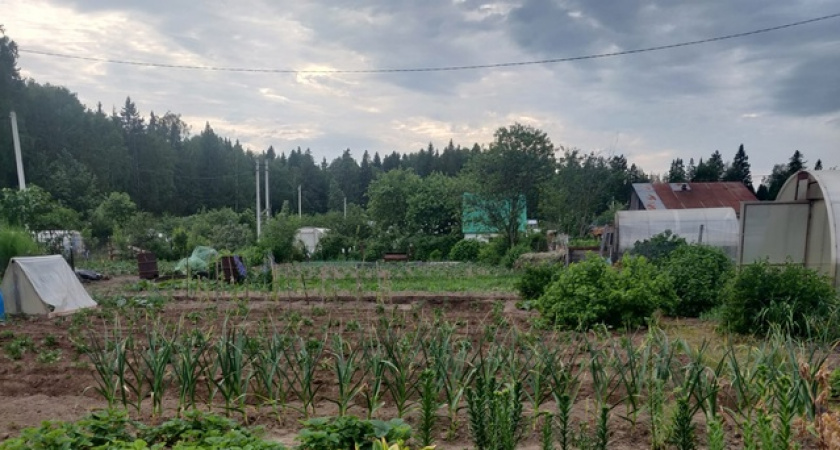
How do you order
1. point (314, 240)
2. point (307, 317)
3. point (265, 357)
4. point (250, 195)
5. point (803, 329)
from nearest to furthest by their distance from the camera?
point (265, 357) → point (803, 329) → point (307, 317) → point (314, 240) → point (250, 195)

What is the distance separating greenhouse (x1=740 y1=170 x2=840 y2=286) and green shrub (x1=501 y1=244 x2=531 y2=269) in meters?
10.0

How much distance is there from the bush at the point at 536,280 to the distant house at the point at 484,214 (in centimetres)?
1454

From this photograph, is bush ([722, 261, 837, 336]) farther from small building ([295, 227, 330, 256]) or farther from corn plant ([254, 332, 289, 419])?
small building ([295, 227, 330, 256])

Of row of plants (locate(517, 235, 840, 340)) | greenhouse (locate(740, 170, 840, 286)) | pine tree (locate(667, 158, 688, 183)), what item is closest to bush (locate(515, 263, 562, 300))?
row of plants (locate(517, 235, 840, 340))

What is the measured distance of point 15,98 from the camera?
40031 millimetres

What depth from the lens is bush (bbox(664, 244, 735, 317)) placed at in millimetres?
9250

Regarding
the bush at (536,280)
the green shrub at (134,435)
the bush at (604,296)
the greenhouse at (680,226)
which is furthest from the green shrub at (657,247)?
the green shrub at (134,435)

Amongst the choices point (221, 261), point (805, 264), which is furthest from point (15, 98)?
point (805, 264)

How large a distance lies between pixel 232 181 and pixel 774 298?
6426cm

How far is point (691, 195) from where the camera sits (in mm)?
35688

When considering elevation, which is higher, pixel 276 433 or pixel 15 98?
pixel 15 98

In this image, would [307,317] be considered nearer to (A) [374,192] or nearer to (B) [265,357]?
(B) [265,357]

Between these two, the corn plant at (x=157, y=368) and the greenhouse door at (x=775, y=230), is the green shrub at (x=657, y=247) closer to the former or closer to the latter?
the greenhouse door at (x=775, y=230)

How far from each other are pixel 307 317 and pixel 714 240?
1187 cm
